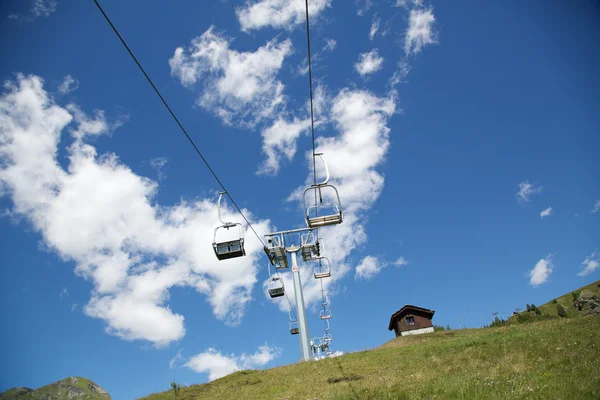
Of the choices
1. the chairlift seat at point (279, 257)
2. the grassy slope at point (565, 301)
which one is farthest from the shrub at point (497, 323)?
the grassy slope at point (565, 301)

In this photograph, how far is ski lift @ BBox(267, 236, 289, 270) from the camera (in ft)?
86.1

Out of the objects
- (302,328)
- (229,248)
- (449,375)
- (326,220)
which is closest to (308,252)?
(302,328)

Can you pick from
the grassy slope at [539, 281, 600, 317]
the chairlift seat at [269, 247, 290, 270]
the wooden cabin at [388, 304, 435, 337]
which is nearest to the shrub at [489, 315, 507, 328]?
the wooden cabin at [388, 304, 435, 337]

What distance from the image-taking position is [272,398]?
47.7 feet

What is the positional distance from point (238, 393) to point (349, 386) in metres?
6.30

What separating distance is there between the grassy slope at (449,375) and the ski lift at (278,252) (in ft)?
24.1

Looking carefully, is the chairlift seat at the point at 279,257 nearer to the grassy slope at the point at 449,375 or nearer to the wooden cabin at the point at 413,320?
the grassy slope at the point at 449,375

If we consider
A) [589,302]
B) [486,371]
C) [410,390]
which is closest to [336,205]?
[410,390]

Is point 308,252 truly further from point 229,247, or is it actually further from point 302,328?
point 229,247

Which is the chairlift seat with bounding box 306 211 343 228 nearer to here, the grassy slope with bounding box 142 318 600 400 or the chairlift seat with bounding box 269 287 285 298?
the grassy slope with bounding box 142 318 600 400

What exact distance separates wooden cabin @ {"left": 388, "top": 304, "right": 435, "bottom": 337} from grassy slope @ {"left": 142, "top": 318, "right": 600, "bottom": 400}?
74.3 ft

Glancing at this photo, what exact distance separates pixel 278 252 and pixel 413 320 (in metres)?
26.0

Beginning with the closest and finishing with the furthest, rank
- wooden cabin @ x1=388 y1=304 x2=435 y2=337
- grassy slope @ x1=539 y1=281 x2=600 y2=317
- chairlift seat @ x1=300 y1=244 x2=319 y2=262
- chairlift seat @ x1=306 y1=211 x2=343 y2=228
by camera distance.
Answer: chairlift seat @ x1=306 y1=211 x2=343 y2=228 → chairlift seat @ x1=300 y1=244 x2=319 y2=262 → wooden cabin @ x1=388 y1=304 x2=435 y2=337 → grassy slope @ x1=539 y1=281 x2=600 y2=317

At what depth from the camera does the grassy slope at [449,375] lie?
9469mm
